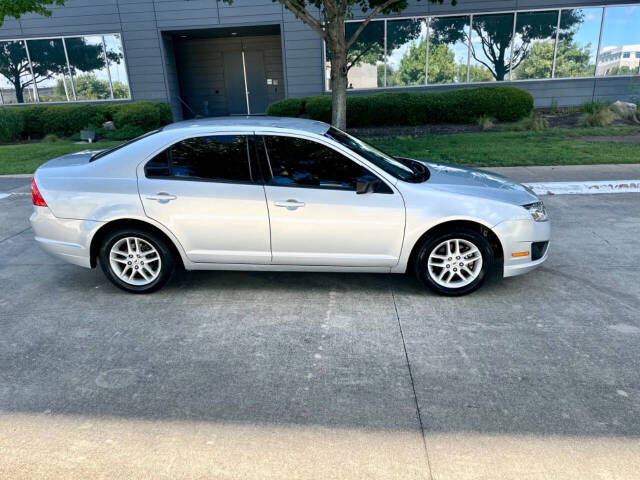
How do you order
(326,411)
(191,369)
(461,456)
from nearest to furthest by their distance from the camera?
1. (461,456)
2. (326,411)
3. (191,369)

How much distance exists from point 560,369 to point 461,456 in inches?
48.7

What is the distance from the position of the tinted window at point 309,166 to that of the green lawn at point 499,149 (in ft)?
20.1

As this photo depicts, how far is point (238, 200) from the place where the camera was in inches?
182

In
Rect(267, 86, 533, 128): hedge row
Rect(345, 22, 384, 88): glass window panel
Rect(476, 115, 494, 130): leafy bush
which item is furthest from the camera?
Rect(345, 22, 384, 88): glass window panel

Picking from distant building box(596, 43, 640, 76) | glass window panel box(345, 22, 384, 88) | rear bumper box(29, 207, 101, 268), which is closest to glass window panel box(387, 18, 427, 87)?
glass window panel box(345, 22, 384, 88)

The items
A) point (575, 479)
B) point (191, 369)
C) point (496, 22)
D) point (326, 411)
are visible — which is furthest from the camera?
point (496, 22)

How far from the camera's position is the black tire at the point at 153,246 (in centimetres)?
478

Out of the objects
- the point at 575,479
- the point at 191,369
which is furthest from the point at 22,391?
the point at 575,479

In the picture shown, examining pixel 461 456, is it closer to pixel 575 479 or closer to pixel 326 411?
pixel 575 479

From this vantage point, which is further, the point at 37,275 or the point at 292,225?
the point at 37,275

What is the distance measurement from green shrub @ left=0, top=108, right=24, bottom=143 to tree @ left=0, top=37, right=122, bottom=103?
3773mm

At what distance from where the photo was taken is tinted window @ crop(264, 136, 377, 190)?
4.66 m

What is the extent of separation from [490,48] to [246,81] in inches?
385

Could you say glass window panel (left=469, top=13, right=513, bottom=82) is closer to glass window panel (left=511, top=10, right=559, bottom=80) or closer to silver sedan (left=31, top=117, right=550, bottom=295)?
glass window panel (left=511, top=10, right=559, bottom=80)
